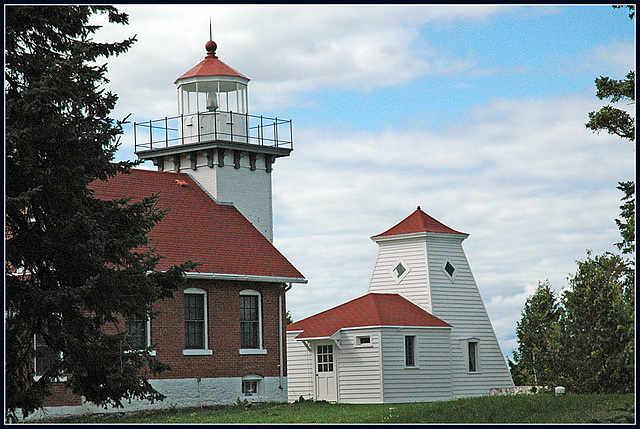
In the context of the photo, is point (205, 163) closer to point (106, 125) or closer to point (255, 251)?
point (255, 251)

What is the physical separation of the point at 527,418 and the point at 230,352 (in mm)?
12028

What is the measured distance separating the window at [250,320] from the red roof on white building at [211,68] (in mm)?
7897

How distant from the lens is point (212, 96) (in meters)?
33.3

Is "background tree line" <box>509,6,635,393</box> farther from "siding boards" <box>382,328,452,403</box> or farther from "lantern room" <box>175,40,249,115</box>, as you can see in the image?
"lantern room" <box>175,40,249,115</box>

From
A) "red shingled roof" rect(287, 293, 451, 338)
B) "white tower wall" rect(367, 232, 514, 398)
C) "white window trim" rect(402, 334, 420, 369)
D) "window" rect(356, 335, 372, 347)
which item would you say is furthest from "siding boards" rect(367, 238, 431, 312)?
"window" rect(356, 335, 372, 347)

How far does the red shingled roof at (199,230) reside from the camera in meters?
28.3

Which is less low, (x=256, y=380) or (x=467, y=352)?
(x=467, y=352)

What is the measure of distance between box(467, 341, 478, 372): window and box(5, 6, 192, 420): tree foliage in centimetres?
1961

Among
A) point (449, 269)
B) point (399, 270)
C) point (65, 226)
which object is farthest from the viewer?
point (399, 270)

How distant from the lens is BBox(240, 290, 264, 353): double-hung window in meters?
29.3

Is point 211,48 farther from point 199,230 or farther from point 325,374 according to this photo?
point 325,374

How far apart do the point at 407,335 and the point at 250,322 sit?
5671mm

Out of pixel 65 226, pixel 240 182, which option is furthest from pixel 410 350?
pixel 65 226

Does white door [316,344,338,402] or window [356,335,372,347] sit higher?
window [356,335,372,347]
